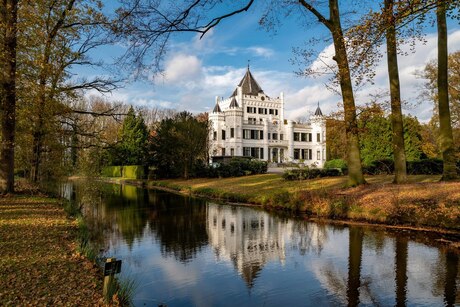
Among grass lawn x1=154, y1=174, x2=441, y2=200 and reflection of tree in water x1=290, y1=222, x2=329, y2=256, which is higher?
grass lawn x1=154, y1=174, x2=441, y2=200

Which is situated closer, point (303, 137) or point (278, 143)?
point (278, 143)

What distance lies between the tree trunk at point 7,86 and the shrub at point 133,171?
26.6m

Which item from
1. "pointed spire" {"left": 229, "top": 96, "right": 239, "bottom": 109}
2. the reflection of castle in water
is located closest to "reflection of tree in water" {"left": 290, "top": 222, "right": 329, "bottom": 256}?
the reflection of castle in water

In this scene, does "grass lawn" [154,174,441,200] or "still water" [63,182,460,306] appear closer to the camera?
"still water" [63,182,460,306]

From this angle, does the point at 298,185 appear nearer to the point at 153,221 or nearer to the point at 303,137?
the point at 153,221

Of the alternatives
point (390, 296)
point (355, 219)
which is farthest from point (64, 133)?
point (390, 296)

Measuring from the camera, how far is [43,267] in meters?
5.82

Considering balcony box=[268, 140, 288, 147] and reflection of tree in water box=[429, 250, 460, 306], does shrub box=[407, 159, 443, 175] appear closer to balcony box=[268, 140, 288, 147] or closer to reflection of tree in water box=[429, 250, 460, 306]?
reflection of tree in water box=[429, 250, 460, 306]

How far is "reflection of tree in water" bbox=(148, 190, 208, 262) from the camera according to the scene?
31.0 ft

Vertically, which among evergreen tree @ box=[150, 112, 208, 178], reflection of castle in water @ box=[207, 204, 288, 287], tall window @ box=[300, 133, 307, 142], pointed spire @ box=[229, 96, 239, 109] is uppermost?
pointed spire @ box=[229, 96, 239, 109]

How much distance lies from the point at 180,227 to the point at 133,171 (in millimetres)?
31606

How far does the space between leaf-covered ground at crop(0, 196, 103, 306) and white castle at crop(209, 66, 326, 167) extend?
42925mm

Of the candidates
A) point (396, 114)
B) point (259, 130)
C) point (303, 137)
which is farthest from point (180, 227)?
point (303, 137)

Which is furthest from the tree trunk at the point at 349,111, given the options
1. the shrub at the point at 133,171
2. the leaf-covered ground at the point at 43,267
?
the shrub at the point at 133,171
